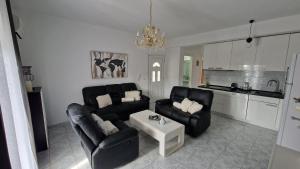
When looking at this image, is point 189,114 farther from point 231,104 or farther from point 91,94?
point 91,94

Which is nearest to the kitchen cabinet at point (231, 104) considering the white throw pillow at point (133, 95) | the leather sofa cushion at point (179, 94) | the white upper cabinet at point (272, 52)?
the white upper cabinet at point (272, 52)

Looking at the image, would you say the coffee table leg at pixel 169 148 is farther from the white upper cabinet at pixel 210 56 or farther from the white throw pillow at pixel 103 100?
the white upper cabinet at pixel 210 56

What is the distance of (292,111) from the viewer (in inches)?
85.4

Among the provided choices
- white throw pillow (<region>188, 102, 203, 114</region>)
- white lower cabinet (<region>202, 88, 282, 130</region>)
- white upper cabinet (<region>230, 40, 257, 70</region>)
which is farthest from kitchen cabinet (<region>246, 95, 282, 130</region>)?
white throw pillow (<region>188, 102, 203, 114</region>)

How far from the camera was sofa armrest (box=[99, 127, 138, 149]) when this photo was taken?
5.87ft

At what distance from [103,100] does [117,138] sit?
1.86 metres

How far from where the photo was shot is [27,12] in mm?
2816

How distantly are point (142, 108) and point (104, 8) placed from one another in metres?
2.71

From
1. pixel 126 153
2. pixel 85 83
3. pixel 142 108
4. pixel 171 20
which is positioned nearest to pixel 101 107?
pixel 85 83

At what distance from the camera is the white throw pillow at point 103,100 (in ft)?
11.5

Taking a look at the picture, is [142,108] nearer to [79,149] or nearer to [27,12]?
[79,149]

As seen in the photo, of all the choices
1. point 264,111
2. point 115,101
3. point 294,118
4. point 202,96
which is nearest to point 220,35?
point 202,96

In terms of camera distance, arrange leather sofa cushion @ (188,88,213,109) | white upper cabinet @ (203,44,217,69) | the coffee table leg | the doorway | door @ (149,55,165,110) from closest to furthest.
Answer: the coffee table leg < leather sofa cushion @ (188,88,213,109) < white upper cabinet @ (203,44,217,69) < door @ (149,55,165,110) < the doorway

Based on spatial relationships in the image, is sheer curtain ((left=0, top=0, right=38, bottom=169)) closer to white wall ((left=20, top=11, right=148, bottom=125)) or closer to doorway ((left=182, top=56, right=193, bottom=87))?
white wall ((left=20, top=11, right=148, bottom=125))
